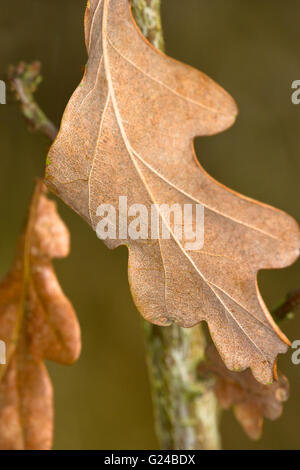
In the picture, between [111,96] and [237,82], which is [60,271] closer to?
[237,82]

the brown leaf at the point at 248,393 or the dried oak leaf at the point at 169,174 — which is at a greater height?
the dried oak leaf at the point at 169,174

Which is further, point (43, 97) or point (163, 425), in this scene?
point (43, 97)

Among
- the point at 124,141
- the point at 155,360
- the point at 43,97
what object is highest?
the point at 43,97

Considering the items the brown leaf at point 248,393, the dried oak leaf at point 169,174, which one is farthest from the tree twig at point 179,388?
the dried oak leaf at point 169,174

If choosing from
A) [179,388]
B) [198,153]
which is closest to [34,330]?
[179,388]

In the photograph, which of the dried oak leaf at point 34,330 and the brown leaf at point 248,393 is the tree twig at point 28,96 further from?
the brown leaf at point 248,393

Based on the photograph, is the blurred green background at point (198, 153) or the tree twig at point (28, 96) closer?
the tree twig at point (28, 96)
